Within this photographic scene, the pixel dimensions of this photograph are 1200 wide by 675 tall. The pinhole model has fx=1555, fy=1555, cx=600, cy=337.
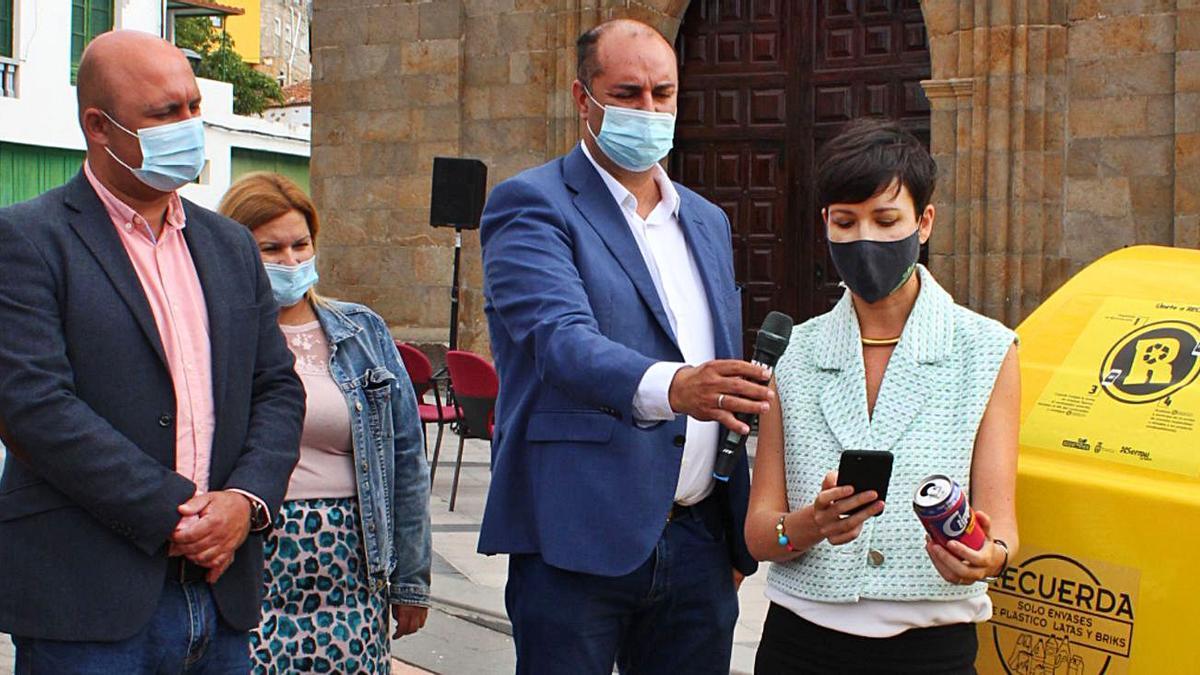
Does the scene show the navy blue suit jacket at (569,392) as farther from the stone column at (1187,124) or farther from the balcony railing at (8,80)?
the balcony railing at (8,80)

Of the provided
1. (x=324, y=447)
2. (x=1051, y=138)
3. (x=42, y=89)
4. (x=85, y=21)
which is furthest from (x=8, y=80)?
(x=324, y=447)

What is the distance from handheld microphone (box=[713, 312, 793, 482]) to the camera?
2365 mm

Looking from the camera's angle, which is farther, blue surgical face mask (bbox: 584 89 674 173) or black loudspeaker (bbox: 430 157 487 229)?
black loudspeaker (bbox: 430 157 487 229)

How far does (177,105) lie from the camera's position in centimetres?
261

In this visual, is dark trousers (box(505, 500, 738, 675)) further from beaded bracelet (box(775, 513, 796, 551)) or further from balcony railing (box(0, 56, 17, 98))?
balcony railing (box(0, 56, 17, 98))

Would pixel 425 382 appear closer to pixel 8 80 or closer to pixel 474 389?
pixel 474 389

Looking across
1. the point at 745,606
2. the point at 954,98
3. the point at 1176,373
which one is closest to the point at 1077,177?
the point at 954,98

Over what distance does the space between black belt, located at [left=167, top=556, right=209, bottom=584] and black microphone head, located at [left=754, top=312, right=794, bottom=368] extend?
3.19ft

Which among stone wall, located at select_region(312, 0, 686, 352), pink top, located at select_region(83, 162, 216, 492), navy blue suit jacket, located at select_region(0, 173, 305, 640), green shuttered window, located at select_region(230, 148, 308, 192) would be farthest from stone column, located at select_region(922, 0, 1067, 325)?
green shuttered window, located at select_region(230, 148, 308, 192)

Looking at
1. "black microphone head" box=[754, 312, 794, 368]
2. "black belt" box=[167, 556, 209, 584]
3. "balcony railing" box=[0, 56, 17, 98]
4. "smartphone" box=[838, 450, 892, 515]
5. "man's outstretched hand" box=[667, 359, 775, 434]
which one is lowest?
"black belt" box=[167, 556, 209, 584]

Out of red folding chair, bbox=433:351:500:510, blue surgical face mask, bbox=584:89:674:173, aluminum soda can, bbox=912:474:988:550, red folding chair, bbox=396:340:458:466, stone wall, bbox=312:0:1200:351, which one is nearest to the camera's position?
aluminum soda can, bbox=912:474:988:550

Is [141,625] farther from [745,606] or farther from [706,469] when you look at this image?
[745,606]

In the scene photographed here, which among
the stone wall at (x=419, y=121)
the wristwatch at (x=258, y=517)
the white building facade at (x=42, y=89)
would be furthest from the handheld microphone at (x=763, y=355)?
the white building facade at (x=42, y=89)

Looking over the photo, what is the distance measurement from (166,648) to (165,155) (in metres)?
0.81
